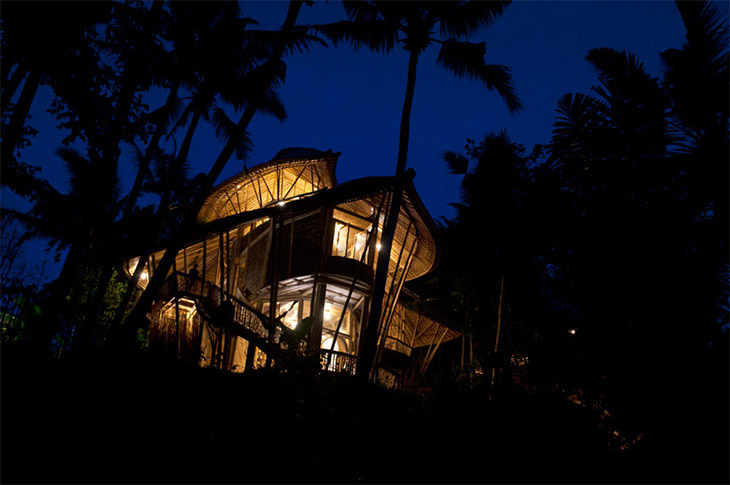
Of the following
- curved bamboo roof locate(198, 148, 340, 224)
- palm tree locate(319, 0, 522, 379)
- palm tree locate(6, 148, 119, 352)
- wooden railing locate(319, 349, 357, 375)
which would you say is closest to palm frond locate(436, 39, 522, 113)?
palm tree locate(319, 0, 522, 379)

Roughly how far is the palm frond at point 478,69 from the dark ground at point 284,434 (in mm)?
8097

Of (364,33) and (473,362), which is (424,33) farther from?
(473,362)

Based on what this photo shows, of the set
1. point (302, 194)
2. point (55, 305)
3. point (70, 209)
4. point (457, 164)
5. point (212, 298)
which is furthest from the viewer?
point (70, 209)

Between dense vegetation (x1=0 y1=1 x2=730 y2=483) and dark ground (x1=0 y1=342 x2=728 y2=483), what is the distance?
3 centimetres

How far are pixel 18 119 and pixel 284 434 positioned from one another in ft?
26.3

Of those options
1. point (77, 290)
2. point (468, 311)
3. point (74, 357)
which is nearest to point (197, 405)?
point (74, 357)

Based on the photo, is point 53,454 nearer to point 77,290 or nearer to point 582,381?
point 582,381

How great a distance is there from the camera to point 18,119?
31.2 feet

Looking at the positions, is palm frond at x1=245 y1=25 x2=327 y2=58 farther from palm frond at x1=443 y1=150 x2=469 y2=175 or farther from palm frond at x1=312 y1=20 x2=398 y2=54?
palm frond at x1=443 y1=150 x2=469 y2=175

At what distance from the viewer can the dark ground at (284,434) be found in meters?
5.77

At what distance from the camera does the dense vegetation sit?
641cm

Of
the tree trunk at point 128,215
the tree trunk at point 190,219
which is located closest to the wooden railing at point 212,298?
the tree trunk at point 128,215

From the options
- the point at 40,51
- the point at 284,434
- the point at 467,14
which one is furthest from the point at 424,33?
the point at 284,434

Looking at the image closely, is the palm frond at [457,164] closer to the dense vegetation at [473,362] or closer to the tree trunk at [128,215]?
the dense vegetation at [473,362]
